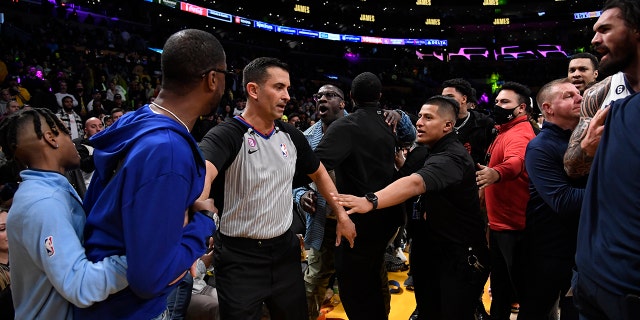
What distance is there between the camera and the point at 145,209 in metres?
1.31

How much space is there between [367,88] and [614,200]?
223cm

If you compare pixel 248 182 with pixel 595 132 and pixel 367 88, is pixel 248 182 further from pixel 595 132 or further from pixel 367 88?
pixel 595 132

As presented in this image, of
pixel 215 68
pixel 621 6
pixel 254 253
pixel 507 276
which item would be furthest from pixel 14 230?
pixel 507 276

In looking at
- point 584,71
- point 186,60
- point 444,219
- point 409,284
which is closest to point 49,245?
point 186,60

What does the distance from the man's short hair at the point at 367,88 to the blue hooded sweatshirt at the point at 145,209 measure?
2.24 meters

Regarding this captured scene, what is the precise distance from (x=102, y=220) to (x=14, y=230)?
34 cm

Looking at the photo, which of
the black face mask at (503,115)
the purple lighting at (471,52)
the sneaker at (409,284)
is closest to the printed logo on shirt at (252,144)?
the black face mask at (503,115)

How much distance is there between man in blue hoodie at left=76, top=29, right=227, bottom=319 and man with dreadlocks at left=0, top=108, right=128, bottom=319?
0.06 metres

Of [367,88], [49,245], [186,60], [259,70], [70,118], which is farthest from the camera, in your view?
[70,118]

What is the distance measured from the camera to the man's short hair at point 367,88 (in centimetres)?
355

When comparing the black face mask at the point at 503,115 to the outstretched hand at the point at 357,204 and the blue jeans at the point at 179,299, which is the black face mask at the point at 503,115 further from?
the blue jeans at the point at 179,299

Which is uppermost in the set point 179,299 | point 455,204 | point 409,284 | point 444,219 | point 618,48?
point 618,48

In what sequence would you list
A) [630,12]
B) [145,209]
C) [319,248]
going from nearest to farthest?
1. [145,209]
2. [630,12]
3. [319,248]

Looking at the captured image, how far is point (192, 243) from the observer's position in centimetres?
147
